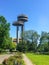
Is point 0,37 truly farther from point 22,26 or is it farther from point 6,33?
point 22,26

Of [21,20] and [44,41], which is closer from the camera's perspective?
[44,41]

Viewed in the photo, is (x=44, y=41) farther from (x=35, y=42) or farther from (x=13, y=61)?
(x=13, y=61)

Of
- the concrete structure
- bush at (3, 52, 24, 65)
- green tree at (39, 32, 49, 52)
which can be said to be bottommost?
bush at (3, 52, 24, 65)

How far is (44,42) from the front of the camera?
364 ft

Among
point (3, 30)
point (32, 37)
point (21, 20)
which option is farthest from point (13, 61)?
point (21, 20)

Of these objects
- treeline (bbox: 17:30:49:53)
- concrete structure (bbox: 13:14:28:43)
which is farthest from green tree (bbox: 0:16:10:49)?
concrete structure (bbox: 13:14:28:43)

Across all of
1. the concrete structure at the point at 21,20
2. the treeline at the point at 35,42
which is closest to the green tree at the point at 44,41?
the treeline at the point at 35,42

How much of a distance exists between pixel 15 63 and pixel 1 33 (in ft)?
179

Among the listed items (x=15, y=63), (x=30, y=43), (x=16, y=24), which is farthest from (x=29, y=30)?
(x=15, y=63)

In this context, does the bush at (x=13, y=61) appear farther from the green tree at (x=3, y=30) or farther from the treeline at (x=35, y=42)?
the treeline at (x=35, y=42)

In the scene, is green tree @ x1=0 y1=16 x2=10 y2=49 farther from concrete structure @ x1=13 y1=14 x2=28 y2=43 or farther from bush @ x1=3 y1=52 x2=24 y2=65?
concrete structure @ x1=13 y1=14 x2=28 y2=43

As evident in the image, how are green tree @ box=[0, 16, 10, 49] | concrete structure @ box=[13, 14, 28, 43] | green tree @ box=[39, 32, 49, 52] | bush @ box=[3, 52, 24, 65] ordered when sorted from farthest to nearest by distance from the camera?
1. concrete structure @ box=[13, 14, 28, 43]
2. green tree @ box=[39, 32, 49, 52]
3. green tree @ box=[0, 16, 10, 49]
4. bush @ box=[3, 52, 24, 65]

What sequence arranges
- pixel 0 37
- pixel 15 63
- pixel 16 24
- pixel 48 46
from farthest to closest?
pixel 16 24 < pixel 48 46 < pixel 0 37 < pixel 15 63

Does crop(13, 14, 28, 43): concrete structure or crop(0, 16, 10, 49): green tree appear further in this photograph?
crop(13, 14, 28, 43): concrete structure
